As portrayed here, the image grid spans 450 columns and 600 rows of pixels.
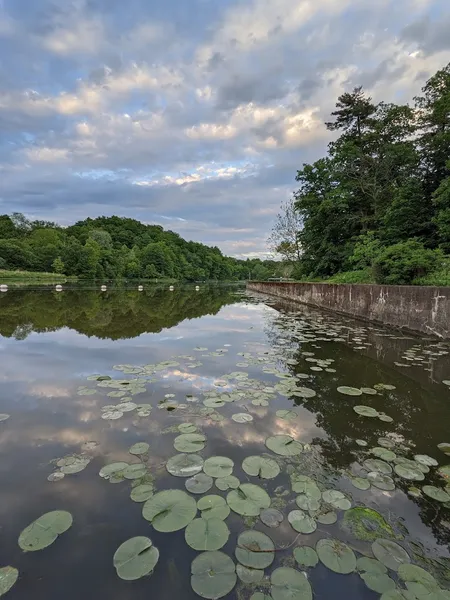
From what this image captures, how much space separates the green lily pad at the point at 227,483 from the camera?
1.59 metres

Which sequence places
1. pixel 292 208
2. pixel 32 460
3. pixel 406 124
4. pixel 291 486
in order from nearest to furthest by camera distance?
1. pixel 291 486
2. pixel 32 460
3. pixel 406 124
4. pixel 292 208

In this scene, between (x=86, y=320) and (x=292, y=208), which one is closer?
(x=86, y=320)

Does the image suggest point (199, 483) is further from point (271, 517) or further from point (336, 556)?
point (336, 556)

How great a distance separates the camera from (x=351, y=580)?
3.70 ft

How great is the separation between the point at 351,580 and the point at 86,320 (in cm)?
780

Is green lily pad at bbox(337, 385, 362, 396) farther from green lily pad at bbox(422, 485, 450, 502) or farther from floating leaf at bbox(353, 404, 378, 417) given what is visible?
green lily pad at bbox(422, 485, 450, 502)

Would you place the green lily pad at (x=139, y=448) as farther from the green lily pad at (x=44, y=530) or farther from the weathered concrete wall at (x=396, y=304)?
the weathered concrete wall at (x=396, y=304)

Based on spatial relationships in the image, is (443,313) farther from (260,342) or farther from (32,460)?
(32,460)

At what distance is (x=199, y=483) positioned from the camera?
161 cm

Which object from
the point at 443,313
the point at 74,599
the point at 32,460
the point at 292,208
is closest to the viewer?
the point at 74,599

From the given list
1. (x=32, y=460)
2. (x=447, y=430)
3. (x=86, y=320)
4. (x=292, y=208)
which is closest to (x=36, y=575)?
(x=32, y=460)

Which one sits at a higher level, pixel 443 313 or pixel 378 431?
pixel 443 313

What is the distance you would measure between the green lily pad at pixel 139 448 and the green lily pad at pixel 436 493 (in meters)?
1.64

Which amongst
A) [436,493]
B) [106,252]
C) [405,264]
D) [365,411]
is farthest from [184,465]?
[106,252]
